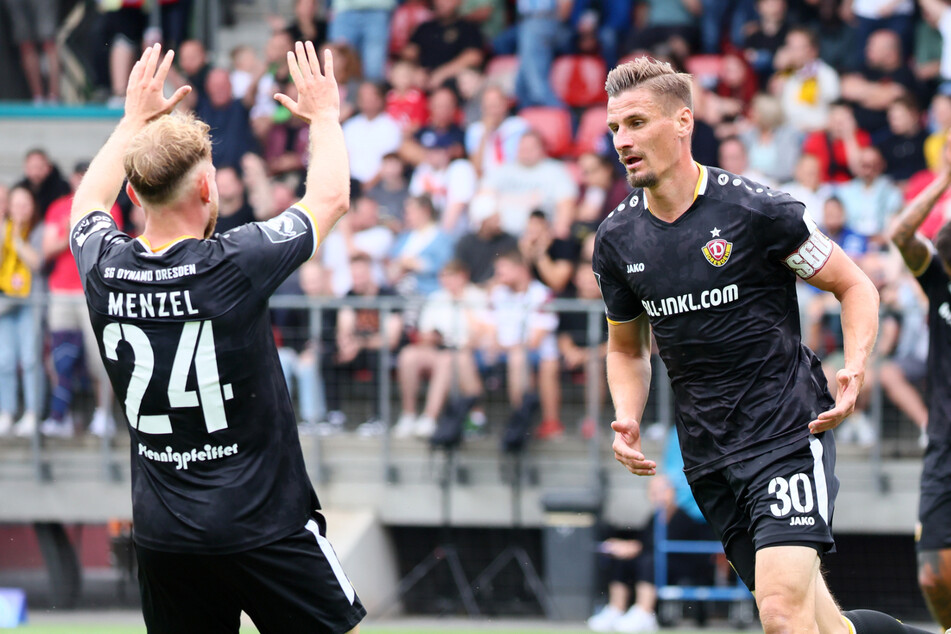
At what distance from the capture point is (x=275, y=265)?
13.9 feet

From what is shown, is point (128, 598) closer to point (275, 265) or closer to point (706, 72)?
point (706, 72)

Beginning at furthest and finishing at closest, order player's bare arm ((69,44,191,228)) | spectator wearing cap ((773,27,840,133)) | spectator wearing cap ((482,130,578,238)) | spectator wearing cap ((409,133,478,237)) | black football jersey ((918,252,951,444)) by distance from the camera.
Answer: spectator wearing cap ((773,27,840,133)), spectator wearing cap ((409,133,478,237)), spectator wearing cap ((482,130,578,238)), black football jersey ((918,252,951,444)), player's bare arm ((69,44,191,228))

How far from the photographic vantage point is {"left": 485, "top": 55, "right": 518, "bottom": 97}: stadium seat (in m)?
13.6

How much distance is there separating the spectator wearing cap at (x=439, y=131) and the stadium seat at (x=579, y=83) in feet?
3.79

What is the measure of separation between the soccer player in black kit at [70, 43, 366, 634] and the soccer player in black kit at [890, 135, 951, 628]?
314 centimetres

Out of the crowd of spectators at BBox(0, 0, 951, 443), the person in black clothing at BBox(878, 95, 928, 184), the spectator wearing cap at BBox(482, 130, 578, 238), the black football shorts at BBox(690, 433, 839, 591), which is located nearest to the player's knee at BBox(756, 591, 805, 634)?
the black football shorts at BBox(690, 433, 839, 591)

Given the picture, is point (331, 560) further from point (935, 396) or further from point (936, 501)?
point (935, 396)

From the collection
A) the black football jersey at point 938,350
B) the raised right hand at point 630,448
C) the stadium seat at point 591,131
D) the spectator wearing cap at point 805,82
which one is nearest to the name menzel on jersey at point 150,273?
the raised right hand at point 630,448

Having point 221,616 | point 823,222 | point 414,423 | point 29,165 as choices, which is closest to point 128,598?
point 414,423

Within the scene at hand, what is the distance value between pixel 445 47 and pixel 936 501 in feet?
29.3

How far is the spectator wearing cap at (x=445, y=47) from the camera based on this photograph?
13734mm

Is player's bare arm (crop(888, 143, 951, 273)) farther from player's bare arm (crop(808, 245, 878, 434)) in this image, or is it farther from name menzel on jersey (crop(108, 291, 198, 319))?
name menzel on jersey (crop(108, 291, 198, 319))

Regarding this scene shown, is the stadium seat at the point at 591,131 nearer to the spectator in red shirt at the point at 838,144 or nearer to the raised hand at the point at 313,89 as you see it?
the spectator in red shirt at the point at 838,144

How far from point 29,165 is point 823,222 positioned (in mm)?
7548
